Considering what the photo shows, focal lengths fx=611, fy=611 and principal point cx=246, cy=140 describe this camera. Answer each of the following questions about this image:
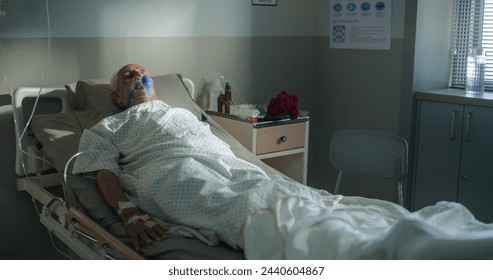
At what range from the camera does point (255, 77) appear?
3.99 metres

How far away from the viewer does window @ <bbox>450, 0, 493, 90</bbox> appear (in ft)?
12.4

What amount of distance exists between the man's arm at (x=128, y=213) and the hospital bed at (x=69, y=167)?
0.03 m

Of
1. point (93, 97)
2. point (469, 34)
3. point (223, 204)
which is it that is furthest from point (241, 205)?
point (469, 34)

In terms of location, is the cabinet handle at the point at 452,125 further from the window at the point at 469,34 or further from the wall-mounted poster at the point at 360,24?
the wall-mounted poster at the point at 360,24

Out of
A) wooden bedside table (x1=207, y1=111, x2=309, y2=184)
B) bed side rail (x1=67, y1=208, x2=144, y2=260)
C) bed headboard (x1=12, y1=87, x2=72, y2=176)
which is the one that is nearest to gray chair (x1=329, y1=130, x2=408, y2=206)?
wooden bedside table (x1=207, y1=111, x2=309, y2=184)

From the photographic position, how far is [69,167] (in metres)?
2.58

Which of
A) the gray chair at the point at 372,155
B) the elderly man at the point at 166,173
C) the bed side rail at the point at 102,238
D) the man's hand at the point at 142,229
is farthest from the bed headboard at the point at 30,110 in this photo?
the gray chair at the point at 372,155

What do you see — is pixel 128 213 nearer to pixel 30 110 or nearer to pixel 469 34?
pixel 30 110

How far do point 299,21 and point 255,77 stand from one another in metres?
0.53

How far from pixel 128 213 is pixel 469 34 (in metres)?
2.65

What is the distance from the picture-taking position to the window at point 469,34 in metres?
3.79
